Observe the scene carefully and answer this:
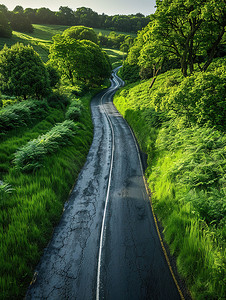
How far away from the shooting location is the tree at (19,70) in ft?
66.5

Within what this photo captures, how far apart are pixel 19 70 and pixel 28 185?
16.2m

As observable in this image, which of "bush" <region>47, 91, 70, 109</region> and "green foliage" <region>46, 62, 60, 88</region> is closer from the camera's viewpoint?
"bush" <region>47, 91, 70, 109</region>

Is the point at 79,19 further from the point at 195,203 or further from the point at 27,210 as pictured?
the point at 195,203

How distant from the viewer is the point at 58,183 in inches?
498

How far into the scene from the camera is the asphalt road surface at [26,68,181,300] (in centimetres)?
716

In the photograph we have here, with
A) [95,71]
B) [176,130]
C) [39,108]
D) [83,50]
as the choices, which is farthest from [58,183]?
[95,71]

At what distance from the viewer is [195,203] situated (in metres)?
8.65

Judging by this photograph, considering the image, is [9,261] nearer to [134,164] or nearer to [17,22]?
[134,164]

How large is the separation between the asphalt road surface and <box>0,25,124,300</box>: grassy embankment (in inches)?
29.0

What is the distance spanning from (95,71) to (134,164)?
4393 centimetres

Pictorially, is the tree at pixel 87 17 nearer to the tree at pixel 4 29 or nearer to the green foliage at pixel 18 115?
the tree at pixel 4 29

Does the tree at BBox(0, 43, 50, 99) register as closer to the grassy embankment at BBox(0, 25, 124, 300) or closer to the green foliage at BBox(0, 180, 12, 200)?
the grassy embankment at BBox(0, 25, 124, 300)

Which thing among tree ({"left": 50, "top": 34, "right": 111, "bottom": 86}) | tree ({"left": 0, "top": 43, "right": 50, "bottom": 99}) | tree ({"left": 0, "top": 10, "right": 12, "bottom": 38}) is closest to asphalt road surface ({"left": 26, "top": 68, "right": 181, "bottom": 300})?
tree ({"left": 0, "top": 43, "right": 50, "bottom": 99})

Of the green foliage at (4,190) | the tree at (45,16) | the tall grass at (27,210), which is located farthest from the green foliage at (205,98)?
the tree at (45,16)
